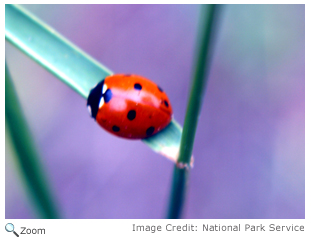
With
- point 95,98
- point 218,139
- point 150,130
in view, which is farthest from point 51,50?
point 218,139

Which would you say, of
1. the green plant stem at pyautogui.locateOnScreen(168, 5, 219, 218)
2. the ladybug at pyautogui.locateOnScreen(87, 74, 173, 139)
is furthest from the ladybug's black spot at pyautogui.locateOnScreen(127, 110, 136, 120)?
the green plant stem at pyautogui.locateOnScreen(168, 5, 219, 218)

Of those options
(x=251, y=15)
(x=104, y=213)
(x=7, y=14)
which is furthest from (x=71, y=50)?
(x=251, y=15)

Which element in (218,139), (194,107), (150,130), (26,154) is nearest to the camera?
(194,107)
